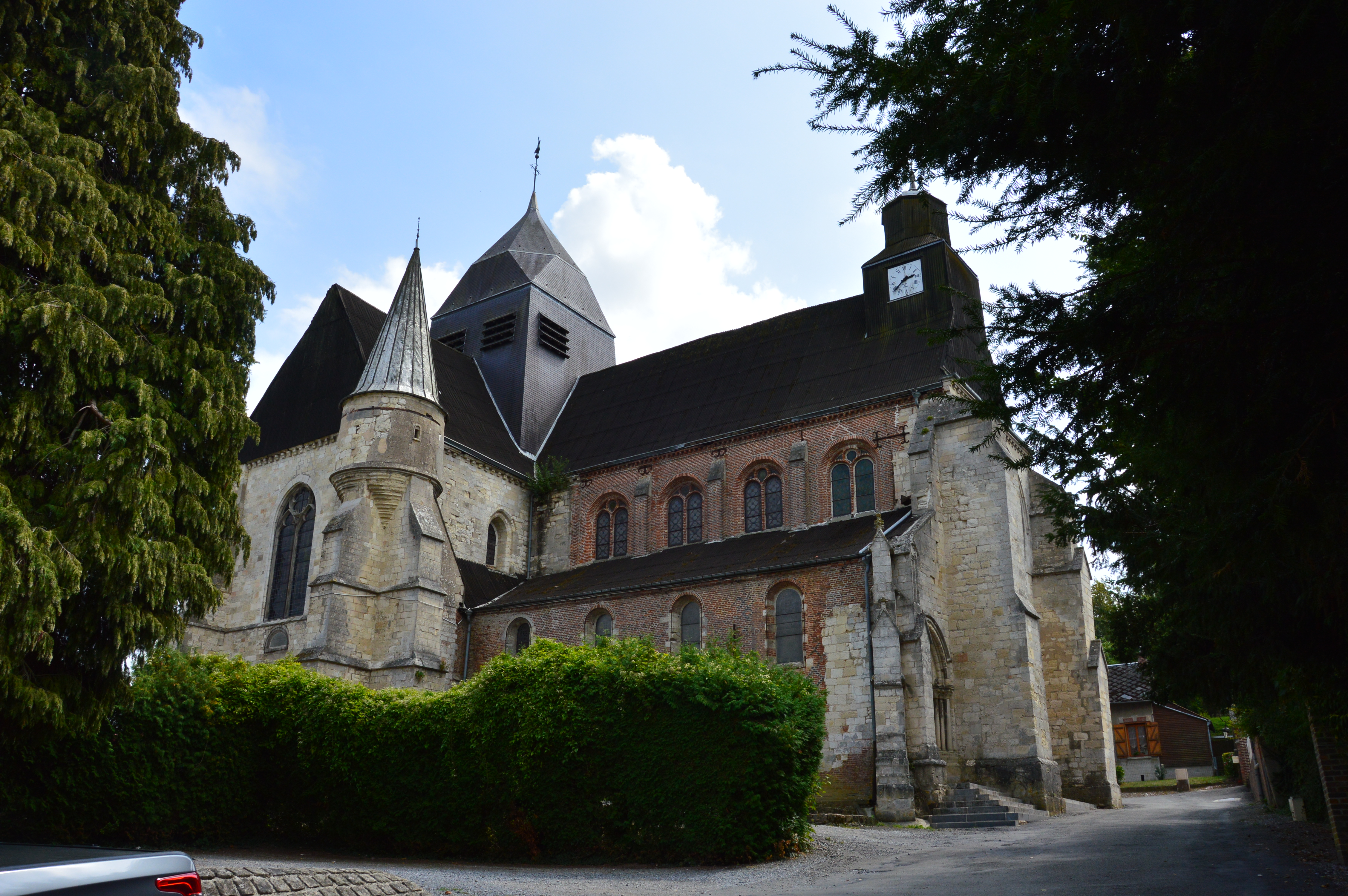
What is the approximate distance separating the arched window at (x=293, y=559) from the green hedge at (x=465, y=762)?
11434 millimetres

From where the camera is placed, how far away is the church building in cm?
2052

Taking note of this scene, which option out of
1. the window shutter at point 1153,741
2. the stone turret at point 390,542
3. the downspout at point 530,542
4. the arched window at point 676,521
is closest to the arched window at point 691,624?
the arched window at point 676,521

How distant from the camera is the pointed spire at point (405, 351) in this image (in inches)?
1023

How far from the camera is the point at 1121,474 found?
879 cm

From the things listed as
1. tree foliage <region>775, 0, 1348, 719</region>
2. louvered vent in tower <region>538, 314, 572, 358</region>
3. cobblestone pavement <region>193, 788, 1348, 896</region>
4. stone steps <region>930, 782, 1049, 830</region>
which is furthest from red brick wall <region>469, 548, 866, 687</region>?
tree foliage <region>775, 0, 1348, 719</region>

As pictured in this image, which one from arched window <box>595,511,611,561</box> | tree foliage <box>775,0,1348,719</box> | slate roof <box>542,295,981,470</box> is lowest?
tree foliage <box>775,0,1348,719</box>

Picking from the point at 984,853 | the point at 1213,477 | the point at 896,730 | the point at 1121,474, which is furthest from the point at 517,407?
the point at 1213,477

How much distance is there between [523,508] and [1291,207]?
27.4 meters

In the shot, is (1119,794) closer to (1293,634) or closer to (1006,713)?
(1006,713)

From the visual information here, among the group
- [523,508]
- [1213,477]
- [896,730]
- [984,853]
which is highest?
[523,508]

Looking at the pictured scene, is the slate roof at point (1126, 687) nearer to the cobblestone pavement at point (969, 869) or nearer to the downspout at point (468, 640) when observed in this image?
the cobblestone pavement at point (969, 869)

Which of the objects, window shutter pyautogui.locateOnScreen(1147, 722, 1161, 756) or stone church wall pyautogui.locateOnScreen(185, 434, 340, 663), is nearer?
stone church wall pyautogui.locateOnScreen(185, 434, 340, 663)

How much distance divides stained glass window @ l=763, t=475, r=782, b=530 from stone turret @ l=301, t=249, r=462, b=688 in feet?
28.5

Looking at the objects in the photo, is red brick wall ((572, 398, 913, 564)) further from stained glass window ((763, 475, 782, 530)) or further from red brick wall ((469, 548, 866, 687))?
red brick wall ((469, 548, 866, 687))
